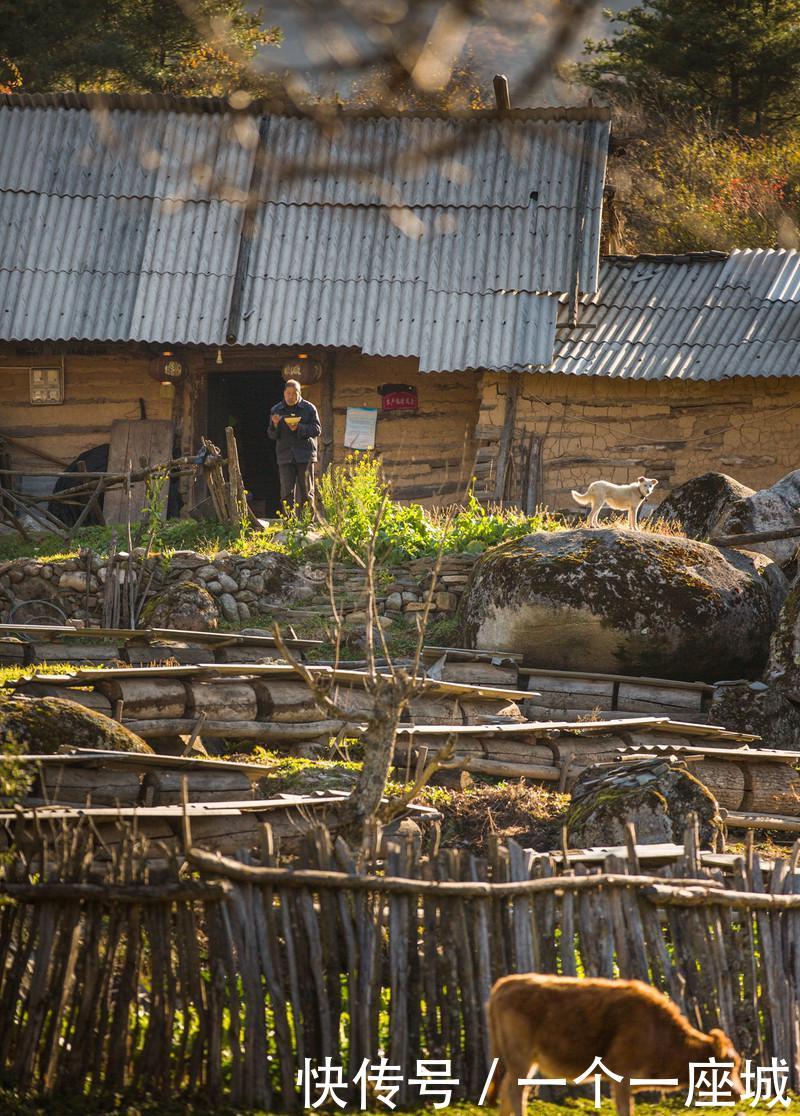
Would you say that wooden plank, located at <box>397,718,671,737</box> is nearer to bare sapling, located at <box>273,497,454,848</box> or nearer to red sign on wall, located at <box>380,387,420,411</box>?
bare sapling, located at <box>273,497,454,848</box>

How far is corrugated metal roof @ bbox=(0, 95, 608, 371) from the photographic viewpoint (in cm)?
1759

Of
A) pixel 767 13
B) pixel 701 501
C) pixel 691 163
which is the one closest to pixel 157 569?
pixel 701 501

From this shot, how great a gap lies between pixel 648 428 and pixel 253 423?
5.70 m

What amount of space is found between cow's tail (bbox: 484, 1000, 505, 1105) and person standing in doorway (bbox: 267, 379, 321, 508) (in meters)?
10.2

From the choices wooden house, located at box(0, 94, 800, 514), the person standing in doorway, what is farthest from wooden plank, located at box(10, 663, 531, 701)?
wooden house, located at box(0, 94, 800, 514)

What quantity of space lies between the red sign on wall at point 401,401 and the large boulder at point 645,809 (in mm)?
9775

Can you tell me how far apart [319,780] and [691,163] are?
18.5 metres

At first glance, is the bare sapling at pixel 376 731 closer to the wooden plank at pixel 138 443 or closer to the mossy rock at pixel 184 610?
the mossy rock at pixel 184 610

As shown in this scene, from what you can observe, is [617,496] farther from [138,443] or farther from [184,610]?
[138,443]

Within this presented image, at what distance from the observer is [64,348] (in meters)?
18.2

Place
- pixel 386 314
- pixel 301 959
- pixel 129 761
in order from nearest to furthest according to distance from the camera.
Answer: pixel 301 959
pixel 129 761
pixel 386 314

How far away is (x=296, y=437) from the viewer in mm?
15312

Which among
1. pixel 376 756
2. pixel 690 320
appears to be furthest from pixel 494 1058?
pixel 690 320

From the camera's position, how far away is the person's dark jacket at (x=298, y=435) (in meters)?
15.3
